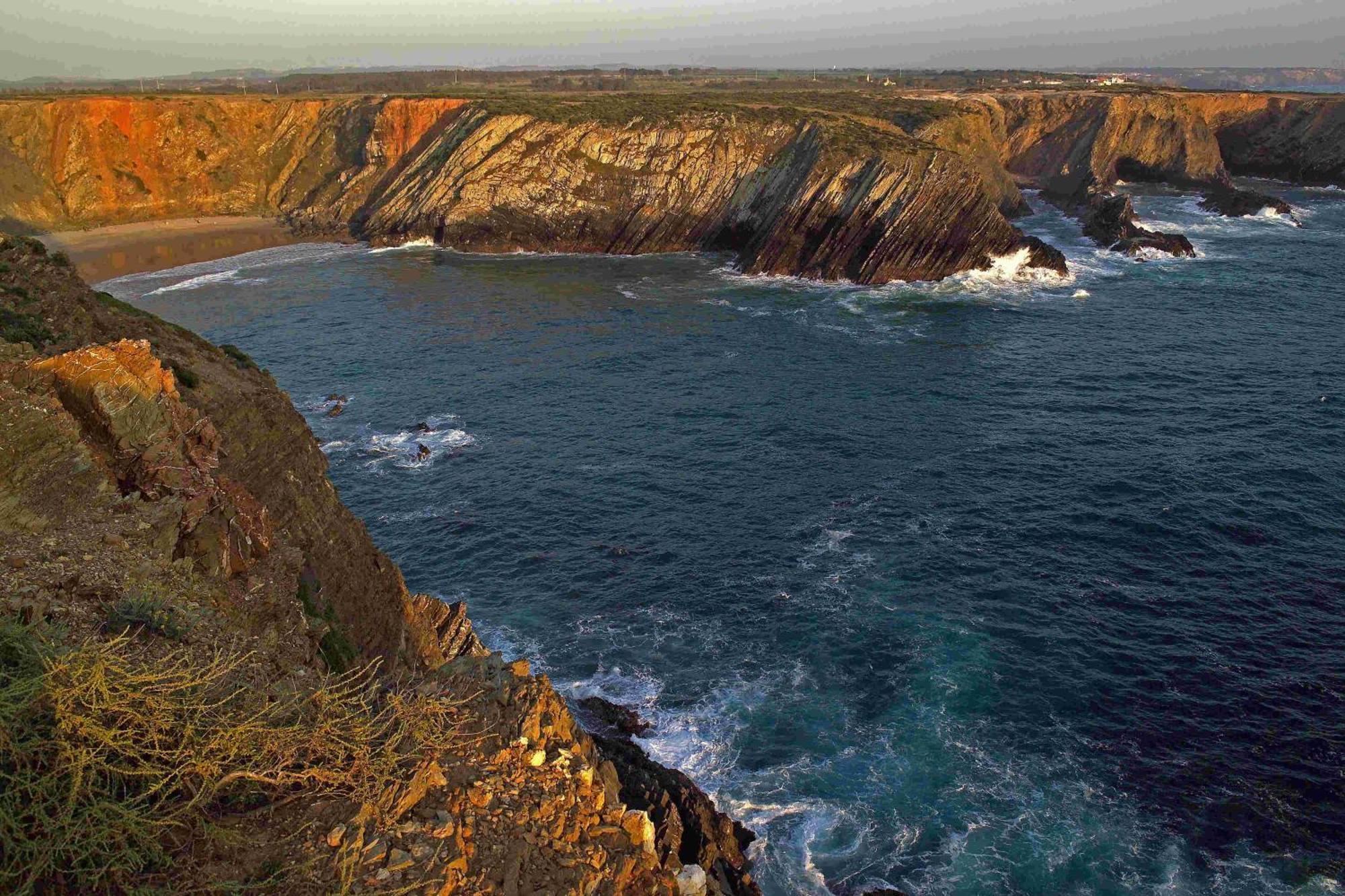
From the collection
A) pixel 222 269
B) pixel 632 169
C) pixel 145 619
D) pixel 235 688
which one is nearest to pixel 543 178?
pixel 632 169

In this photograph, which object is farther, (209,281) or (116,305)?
(209,281)

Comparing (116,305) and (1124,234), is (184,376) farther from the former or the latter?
(1124,234)

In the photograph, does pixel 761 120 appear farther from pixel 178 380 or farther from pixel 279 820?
pixel 279 820

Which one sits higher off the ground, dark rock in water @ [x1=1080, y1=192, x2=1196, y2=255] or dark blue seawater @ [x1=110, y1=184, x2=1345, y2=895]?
dark rock in water @ [x1=1080, y1=192, x2=1196, y2=255]

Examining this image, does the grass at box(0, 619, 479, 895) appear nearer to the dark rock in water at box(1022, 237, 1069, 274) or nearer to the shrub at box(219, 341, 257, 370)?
the shrub at box(219, 341, 257, 370)

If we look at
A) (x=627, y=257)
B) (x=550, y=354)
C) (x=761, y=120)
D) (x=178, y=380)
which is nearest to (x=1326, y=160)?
(x=761, y=120)

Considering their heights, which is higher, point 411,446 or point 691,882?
point 691,882

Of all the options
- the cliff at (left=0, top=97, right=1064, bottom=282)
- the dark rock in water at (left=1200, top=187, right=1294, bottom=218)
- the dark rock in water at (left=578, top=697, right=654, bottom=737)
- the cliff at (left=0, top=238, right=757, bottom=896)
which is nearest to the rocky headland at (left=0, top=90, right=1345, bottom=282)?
the cliff at (left=0, top=97, right=1064, bottom=282)
